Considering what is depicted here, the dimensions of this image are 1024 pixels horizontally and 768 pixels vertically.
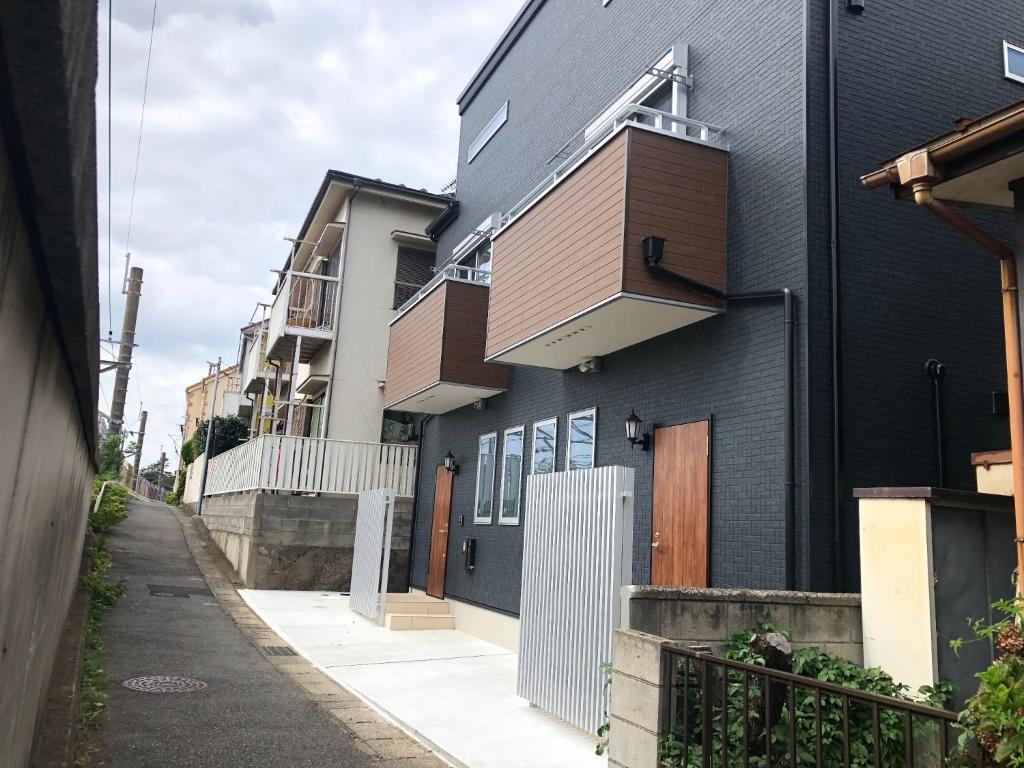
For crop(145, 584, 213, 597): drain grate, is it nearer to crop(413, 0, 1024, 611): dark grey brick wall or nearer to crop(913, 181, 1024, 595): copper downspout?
crop(413, 0, 1024, 611): dark grey brick wall

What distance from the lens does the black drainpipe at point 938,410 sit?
283 inches

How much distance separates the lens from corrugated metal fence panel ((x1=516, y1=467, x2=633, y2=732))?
6357mm

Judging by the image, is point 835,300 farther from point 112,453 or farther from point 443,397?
point 112,453

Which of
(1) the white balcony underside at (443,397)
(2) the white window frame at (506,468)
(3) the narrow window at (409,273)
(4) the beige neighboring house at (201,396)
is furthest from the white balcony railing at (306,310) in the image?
(4) the beige neighboring house at (201,396)

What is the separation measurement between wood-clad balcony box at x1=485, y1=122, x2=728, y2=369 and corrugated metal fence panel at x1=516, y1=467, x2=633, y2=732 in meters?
1.73

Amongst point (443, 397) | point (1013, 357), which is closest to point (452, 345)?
point (443, 397)

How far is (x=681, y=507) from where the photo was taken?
782cm

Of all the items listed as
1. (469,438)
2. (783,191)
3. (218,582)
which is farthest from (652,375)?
(218,582)

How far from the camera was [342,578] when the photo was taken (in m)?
15.3

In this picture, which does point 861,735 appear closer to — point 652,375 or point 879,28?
point 652,375

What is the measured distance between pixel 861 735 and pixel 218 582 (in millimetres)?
12599

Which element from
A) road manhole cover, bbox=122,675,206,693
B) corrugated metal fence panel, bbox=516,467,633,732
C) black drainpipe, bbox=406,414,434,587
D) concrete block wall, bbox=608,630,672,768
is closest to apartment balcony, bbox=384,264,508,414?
black drainpipe, bbox=406,414,434,587

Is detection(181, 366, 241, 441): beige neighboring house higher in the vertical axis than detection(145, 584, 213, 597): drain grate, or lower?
higher

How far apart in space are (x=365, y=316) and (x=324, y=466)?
403cm
